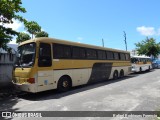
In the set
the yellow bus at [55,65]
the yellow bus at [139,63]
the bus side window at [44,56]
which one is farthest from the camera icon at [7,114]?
the yellow bus at [139,63]

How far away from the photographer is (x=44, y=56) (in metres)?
11.2

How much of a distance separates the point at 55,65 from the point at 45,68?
0.78 metres

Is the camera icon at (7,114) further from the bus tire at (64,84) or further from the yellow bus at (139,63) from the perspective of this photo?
the yellow bus at (139,63)

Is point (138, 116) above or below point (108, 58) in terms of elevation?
below

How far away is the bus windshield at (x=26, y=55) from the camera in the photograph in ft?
35.8

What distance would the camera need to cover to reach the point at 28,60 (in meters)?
11.1

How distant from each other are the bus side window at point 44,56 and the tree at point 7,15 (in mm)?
2325

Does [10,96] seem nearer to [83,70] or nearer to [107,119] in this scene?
[83,70]

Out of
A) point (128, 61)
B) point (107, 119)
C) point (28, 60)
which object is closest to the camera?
point (107, 119)

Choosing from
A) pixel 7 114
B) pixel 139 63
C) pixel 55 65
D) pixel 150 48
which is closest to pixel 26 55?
pixel 55 65

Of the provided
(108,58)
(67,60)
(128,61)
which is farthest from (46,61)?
(128,61)

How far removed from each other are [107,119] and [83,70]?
771 cm

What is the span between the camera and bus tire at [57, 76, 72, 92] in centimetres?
1241

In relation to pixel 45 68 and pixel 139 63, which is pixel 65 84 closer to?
pixel 45 68
